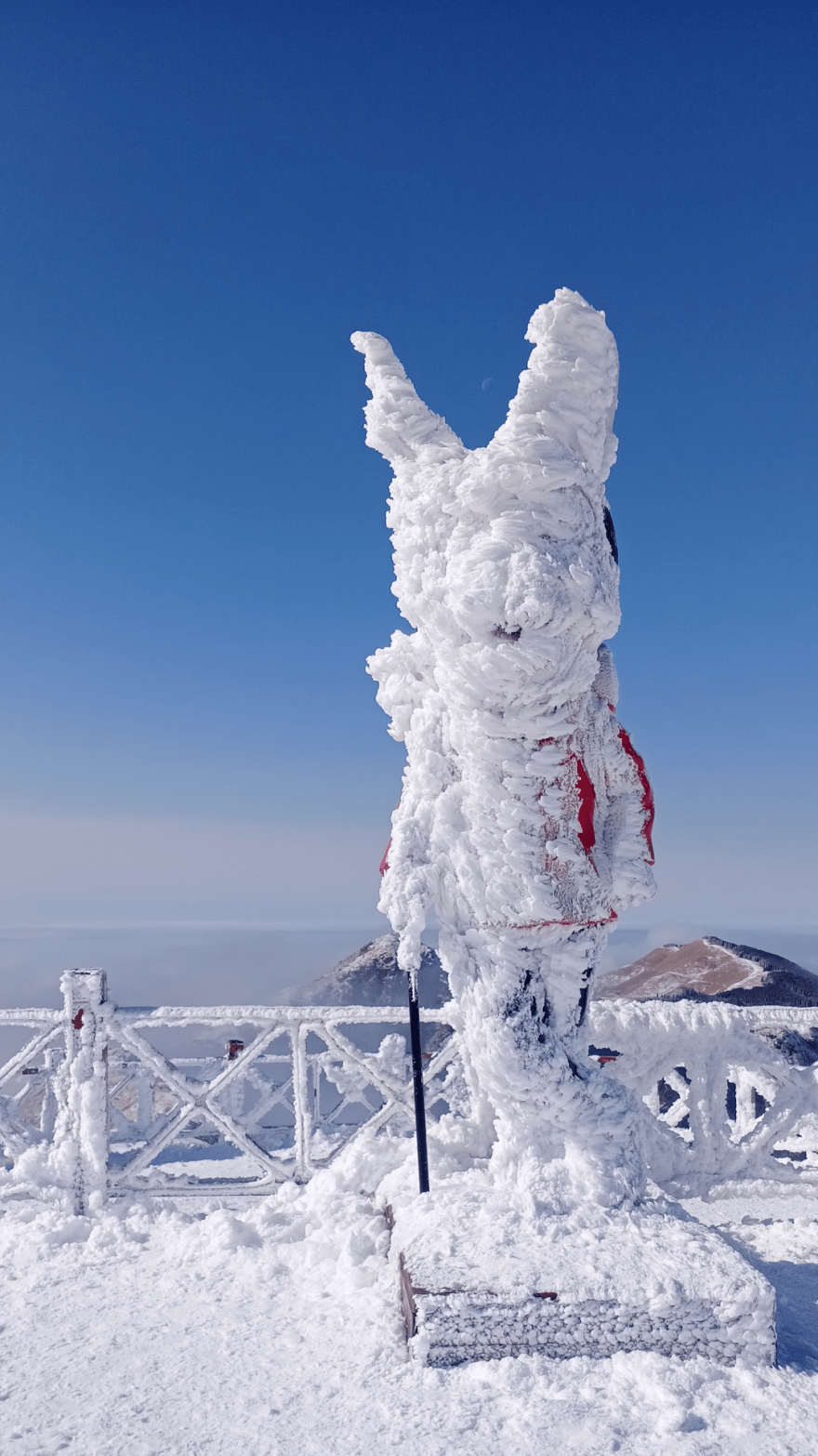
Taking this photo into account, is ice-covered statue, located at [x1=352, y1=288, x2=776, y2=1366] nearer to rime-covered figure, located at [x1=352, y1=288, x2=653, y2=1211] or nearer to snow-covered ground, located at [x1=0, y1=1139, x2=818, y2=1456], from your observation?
rime-covered figure, located at [x1=352, y1=288, x2=653, y2=1211]

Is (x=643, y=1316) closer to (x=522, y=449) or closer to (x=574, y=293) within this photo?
(x=522, y=449)

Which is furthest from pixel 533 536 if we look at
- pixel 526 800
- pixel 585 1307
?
pixel 585 1307

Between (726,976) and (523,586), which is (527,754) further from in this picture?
(726,976)

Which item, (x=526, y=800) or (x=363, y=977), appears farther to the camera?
(x=363, y=977)

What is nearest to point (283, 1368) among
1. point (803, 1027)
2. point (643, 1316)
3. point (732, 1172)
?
point (643, 1316)

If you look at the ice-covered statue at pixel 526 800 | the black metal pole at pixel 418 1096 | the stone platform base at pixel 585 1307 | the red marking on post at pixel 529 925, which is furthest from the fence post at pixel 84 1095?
the red marking on post at pixel 529 925
